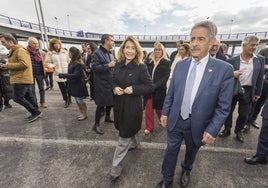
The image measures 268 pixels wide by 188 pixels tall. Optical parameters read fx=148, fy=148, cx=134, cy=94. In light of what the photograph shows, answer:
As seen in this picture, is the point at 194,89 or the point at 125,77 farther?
the point at 125,77

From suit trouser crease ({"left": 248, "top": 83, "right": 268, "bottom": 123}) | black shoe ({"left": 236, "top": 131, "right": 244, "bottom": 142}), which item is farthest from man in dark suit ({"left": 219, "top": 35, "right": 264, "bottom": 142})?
suit trouser crease ({"left": 248, "top": 83, "right": 268, "bottom": 123})

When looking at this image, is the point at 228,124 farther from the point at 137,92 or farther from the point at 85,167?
the point at 85,167

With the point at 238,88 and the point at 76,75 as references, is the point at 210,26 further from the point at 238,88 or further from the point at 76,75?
the point at 76,75

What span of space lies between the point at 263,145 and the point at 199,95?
171cm

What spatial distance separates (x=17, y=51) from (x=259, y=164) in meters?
5.02

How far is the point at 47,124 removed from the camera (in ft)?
11.9

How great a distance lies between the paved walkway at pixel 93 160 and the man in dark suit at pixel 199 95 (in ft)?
2.33

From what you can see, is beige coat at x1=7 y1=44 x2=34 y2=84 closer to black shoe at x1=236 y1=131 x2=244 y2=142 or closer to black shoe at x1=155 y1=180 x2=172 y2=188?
black shoe at x1=155 y1=180 x2=172 y2=188

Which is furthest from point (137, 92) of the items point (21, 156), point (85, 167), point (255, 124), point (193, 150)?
point (255, 124)

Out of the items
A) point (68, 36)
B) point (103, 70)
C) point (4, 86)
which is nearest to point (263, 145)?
point (103, 70)

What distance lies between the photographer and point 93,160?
94.0 inches

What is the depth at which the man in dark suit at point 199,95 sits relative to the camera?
4.52ft

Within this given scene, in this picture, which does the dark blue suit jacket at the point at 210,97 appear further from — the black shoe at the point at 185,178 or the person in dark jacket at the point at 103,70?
the person in dark jacket at the point at 103,70

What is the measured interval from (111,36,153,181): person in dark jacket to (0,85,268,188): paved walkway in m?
0.39
